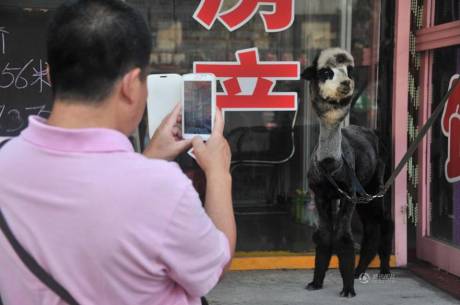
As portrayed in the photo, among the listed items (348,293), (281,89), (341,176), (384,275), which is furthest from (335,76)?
(384,275)

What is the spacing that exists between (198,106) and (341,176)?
238 centimetres

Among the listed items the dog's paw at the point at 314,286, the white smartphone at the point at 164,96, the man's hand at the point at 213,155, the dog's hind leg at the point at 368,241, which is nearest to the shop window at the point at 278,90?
the dog's hind leg at the point at 368,241

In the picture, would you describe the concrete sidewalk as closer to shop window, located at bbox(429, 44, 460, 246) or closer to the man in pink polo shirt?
shop window, located at bbox(429, 44, 460, 246)

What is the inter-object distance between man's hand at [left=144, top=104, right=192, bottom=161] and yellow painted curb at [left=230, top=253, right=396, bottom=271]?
3.57m

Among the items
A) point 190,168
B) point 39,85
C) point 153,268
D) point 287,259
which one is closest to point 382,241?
point 287,259

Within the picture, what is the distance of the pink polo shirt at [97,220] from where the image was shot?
1.29 meters

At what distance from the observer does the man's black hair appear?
4.38ft

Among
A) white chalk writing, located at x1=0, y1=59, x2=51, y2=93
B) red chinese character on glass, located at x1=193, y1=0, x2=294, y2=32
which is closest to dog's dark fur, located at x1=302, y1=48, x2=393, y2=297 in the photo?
red chinese character on glass, located at x1=193, y1=0, x2=294, y2=32

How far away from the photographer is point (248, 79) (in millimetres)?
5129

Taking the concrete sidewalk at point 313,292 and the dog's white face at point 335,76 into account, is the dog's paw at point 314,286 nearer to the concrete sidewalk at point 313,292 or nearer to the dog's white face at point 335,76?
the concrete sidewalk at point 313,292

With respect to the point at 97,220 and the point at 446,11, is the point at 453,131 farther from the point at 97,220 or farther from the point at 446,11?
the point at 97,220

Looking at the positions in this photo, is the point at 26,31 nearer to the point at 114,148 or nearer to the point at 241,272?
the point at 241,272

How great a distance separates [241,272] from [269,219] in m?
0.52

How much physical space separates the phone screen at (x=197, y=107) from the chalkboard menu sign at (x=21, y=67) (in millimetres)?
3185
